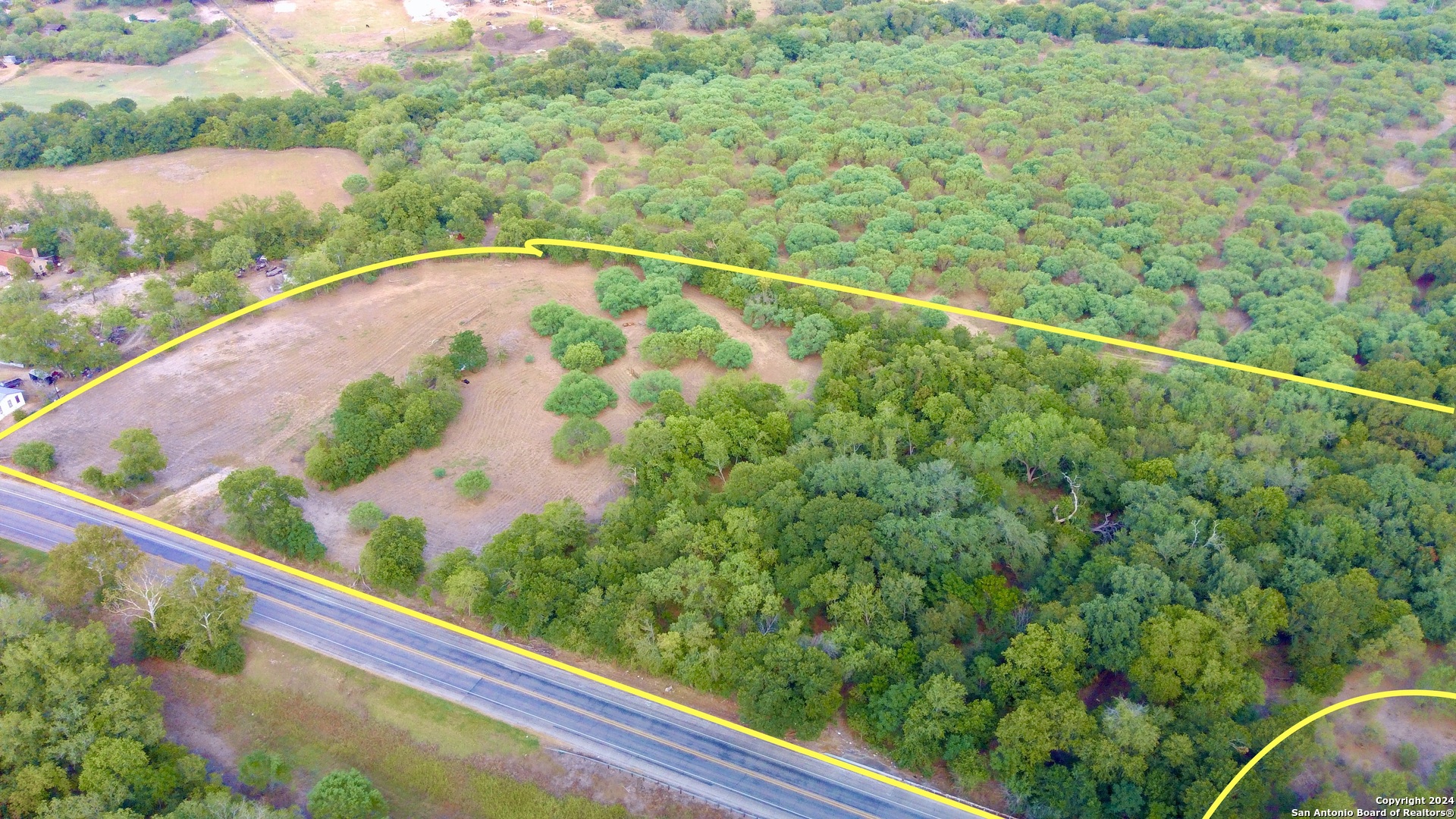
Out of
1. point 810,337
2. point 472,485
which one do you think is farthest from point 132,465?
point 810,337

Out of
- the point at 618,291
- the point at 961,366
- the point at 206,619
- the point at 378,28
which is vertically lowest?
the point at 206,619

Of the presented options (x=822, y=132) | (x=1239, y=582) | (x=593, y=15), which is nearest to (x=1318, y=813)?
(x=1239, y=582)

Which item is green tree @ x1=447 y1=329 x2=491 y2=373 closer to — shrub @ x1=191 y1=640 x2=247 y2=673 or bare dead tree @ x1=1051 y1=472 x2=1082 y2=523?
shrub @ x1=191 y1=640 x2=247 y2=673

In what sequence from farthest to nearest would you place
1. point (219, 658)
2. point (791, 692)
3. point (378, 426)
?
1. point (378, 426)
2. point (219, 658)
3. point (791, 692)

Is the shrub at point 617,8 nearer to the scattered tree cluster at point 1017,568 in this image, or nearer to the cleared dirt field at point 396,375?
the cleared dirt field at point 396,375

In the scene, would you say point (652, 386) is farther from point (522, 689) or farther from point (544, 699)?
point (544, 699)

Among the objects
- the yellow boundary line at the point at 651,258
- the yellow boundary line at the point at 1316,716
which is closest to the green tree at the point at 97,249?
the yellow boundary line at the point at 651,258
